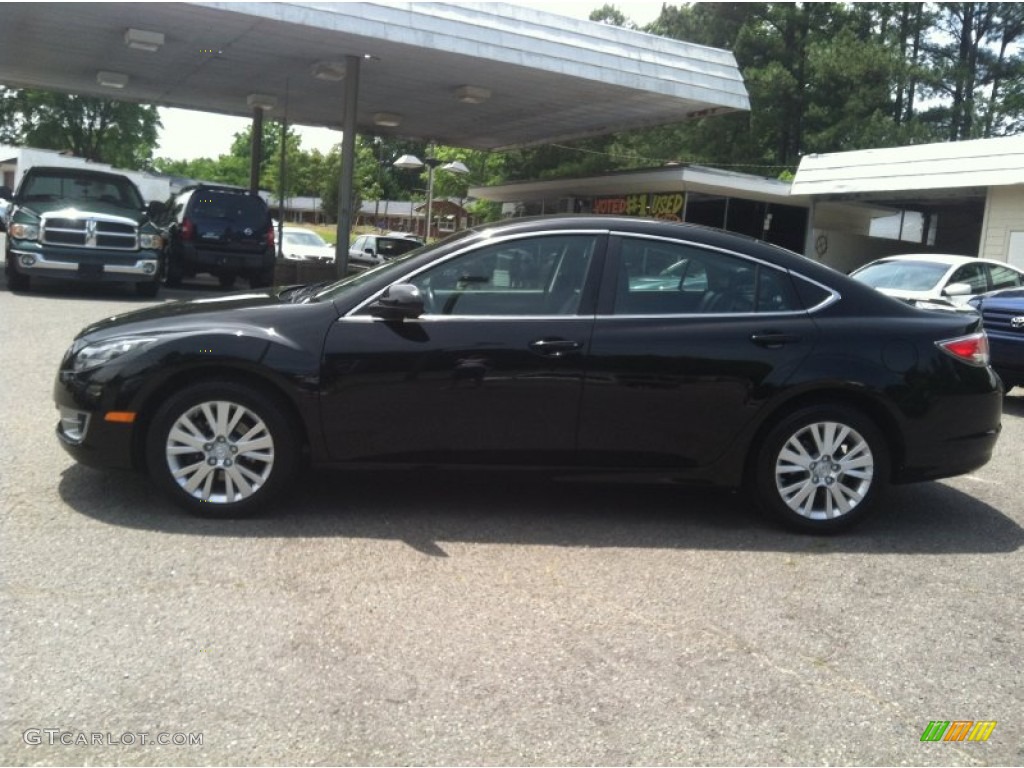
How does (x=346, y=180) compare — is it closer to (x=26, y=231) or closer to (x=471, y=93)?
(x=471, y=93)

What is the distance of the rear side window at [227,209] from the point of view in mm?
16344

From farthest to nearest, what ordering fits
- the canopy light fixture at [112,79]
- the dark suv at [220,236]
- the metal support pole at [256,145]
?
the metal support pole at [256,145] → the canopy light fixture at [112,79] → the dark suv at [220,236]

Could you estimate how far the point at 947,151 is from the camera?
19.9 metres

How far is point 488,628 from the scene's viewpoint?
370 cm

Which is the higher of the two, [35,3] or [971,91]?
[971,91]

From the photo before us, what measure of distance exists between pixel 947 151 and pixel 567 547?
18552 millimetres

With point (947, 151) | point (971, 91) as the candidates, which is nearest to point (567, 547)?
point (947, 151)

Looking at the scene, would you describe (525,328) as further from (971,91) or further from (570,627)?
(971,91)

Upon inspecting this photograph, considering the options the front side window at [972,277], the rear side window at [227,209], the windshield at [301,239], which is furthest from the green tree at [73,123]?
the front side window at [972,277]

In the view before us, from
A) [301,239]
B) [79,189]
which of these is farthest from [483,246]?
[301,239]

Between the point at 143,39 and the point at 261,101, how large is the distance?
6.49 m

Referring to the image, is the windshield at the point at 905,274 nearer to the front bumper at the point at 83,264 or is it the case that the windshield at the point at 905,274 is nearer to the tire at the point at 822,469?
the tire at the point at 822,469

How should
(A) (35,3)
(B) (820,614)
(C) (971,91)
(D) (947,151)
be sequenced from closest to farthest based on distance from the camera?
(B) (820,614), (A) (35,3), (D) (947,151), (C) (971,91)

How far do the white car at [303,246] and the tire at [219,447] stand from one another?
2097 centimetres
